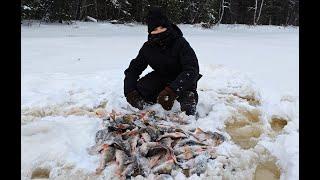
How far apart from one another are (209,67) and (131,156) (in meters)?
4.37

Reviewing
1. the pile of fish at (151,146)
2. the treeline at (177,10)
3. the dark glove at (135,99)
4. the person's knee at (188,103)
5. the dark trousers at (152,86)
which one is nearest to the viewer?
the pile of fish at (151,146)

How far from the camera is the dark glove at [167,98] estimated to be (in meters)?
4.93

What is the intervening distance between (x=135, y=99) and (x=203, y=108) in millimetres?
881

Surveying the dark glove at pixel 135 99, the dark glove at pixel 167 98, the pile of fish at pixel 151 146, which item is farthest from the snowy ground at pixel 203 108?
the dark glove at pixel 167 98

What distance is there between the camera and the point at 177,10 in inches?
909

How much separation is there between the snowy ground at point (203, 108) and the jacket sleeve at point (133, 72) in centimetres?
34

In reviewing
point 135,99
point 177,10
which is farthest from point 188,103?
point 177,10

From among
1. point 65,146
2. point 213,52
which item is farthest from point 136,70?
point 213,52

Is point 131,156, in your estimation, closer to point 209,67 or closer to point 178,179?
point 178,179

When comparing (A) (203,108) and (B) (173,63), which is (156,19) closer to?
(B) (173,63)

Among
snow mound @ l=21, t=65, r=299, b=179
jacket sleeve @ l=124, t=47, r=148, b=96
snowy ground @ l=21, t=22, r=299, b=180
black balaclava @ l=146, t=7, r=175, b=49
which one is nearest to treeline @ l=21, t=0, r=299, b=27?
snowy ground @ l=21, t=22, r=299, b=180

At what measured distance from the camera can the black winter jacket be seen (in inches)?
193

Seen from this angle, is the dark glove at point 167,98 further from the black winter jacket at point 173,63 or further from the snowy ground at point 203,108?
the snowy ground at point 203,108

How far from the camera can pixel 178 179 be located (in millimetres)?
3637
